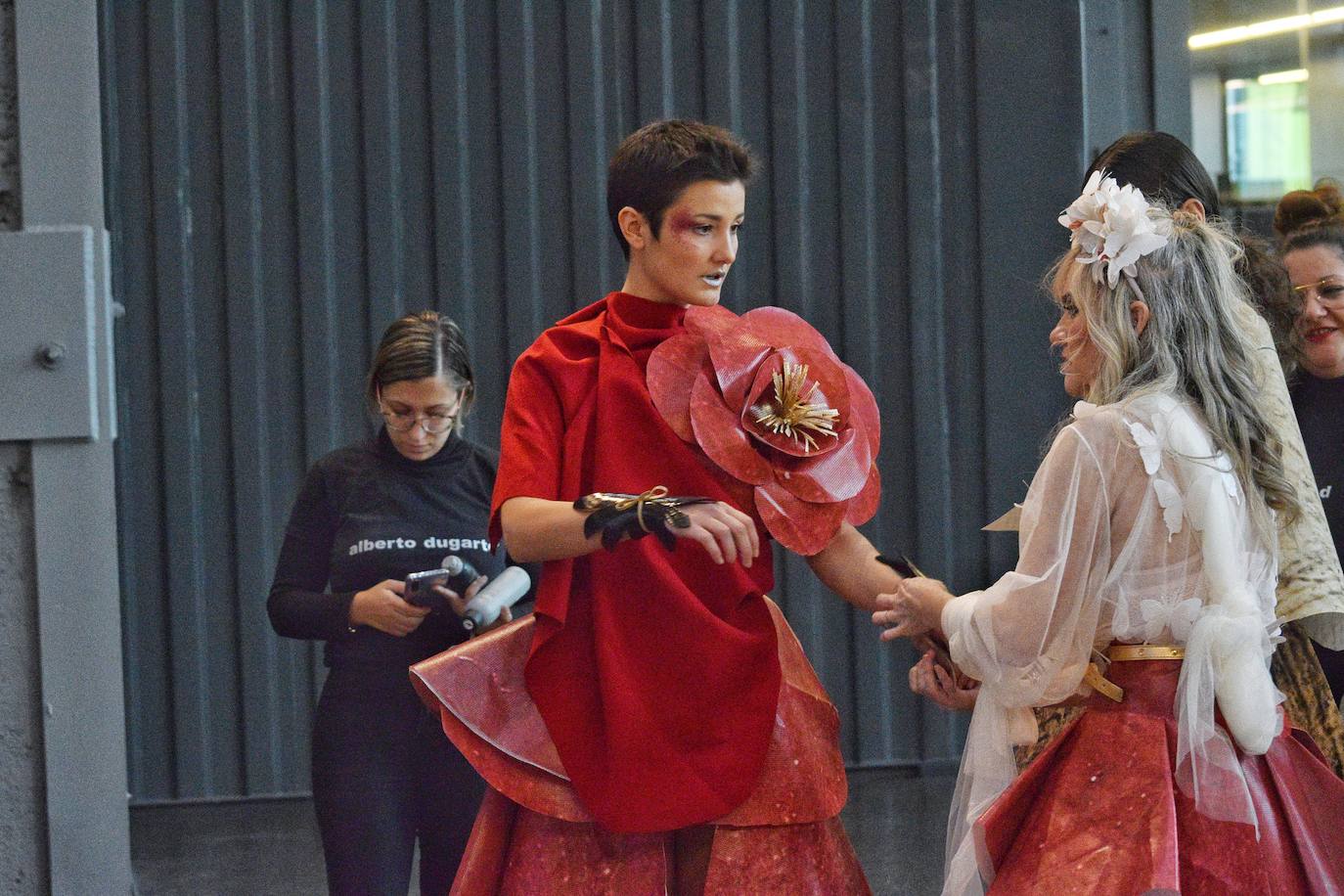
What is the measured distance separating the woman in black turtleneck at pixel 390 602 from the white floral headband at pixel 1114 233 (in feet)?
4.29

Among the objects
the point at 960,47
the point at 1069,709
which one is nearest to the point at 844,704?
the point at 960,47

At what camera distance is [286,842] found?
4594 mm

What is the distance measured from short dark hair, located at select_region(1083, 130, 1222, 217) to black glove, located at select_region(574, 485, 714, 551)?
1.29 meters

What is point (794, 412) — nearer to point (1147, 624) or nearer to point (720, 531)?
point (720, 531)

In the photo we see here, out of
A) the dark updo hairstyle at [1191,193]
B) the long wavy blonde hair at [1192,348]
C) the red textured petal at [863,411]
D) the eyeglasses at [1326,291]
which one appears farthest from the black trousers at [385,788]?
the eyeglasses at [1326,291]

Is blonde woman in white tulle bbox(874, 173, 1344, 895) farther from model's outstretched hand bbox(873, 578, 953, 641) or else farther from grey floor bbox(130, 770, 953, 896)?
grey floor bbox(130, 770, 953, 896)

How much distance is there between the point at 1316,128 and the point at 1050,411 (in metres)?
1.28

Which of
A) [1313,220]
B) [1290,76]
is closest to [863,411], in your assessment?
[1313,220]

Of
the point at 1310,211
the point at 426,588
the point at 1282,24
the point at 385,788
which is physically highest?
the point at 1282,24

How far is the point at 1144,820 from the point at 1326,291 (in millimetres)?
1582

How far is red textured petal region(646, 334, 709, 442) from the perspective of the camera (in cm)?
215

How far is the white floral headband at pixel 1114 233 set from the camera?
2.09 m

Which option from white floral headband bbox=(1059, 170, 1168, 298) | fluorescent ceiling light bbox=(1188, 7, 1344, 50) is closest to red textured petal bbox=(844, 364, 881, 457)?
white floral headband bbox=(1059, 170, 1168, 298)

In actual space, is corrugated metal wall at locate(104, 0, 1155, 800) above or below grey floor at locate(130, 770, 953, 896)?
above
